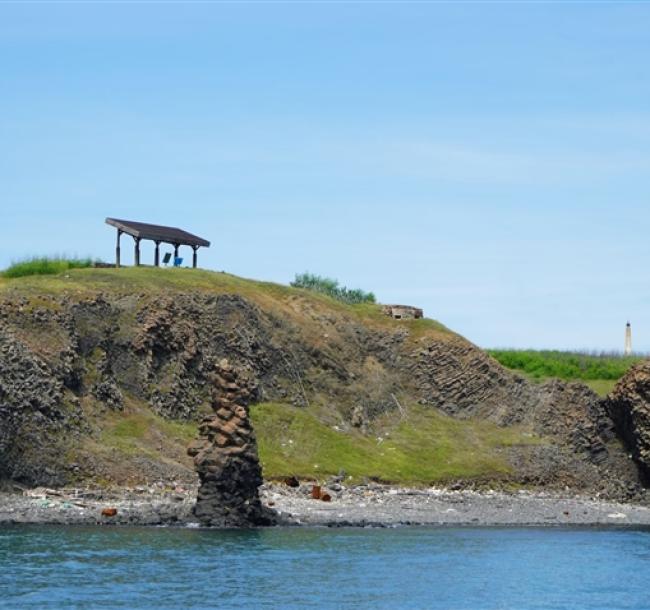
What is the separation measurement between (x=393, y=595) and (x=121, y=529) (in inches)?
714

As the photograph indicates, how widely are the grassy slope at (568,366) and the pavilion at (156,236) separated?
93.5 ft

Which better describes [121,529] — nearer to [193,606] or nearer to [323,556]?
[323,556]

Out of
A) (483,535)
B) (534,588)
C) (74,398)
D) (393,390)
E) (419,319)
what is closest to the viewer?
(534,588)

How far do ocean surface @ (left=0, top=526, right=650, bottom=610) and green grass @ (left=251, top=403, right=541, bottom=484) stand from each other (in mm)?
19794

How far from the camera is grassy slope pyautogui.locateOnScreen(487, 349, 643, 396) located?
12000cm

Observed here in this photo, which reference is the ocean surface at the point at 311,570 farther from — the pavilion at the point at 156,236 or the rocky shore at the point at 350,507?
the pavilion at the point at 156,236

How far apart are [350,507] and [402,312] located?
3948cm

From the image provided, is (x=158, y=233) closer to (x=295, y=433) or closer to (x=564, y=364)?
(x=295, y=433)

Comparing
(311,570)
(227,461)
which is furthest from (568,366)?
(311,570)

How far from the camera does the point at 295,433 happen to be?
93.0m

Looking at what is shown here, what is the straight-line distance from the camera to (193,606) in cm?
4603

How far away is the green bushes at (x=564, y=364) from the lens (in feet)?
398

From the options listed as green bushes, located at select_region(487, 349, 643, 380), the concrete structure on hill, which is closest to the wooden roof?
the concrete structure on hill

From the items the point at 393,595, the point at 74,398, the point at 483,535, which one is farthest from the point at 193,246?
the point at 393,595
